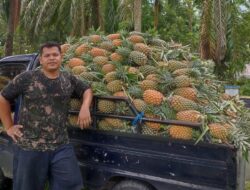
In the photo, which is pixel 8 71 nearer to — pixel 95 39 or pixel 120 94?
pixel 95 39

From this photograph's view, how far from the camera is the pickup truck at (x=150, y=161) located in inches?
141

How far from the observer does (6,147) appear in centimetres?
523

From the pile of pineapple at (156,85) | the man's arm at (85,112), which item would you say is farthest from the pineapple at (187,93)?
the man's arm at (85,112)

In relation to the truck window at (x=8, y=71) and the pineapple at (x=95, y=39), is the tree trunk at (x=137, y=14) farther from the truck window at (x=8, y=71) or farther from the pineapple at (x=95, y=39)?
the truck window at (x=8, y=71)

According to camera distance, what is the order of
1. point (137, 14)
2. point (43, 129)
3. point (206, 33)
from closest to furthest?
point (43, 129)
point (206, 33)
point (137, 14)

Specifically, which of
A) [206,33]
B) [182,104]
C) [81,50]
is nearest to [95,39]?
[81,50]

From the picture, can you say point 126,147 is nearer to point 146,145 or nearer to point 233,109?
point 146,145

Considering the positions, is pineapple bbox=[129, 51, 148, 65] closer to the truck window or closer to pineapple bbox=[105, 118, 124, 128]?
pineapple bbox=[105, 118, 124, 128]

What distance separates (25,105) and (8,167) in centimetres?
162

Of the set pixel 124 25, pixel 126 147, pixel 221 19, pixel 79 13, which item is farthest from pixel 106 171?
pixel 79 13

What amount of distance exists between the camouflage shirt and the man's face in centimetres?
10

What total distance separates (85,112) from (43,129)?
49cm

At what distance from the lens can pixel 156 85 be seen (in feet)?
14.8

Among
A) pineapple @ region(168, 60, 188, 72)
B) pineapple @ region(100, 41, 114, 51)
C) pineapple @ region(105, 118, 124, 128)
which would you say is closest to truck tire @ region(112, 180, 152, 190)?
pineapple @ region(105, 118, 124, 128)
